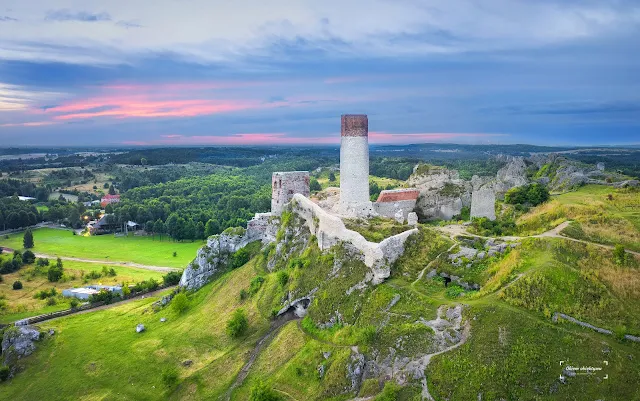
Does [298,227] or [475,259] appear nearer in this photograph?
[475,259]

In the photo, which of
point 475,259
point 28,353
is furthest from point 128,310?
point 475,259

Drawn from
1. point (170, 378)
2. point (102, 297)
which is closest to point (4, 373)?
point (102, 297)

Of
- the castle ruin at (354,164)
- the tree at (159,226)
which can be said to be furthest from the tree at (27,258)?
the castle ruin at (354,164)

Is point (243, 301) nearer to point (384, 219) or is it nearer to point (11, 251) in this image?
point (384, 219)

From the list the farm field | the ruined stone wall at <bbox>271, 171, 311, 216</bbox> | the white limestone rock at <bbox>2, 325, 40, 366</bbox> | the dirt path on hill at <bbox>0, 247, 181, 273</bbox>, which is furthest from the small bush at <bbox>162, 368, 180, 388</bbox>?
the dirt path on hill at <bbox>0, 247, 181, 273</bbox>

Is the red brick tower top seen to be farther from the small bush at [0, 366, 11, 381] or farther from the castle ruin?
the small bush at [0, 366, 11, 381]

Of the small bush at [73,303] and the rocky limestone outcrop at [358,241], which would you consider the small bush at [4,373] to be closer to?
the small bush at [73,303]

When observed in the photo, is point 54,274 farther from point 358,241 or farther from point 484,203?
point 484,203
